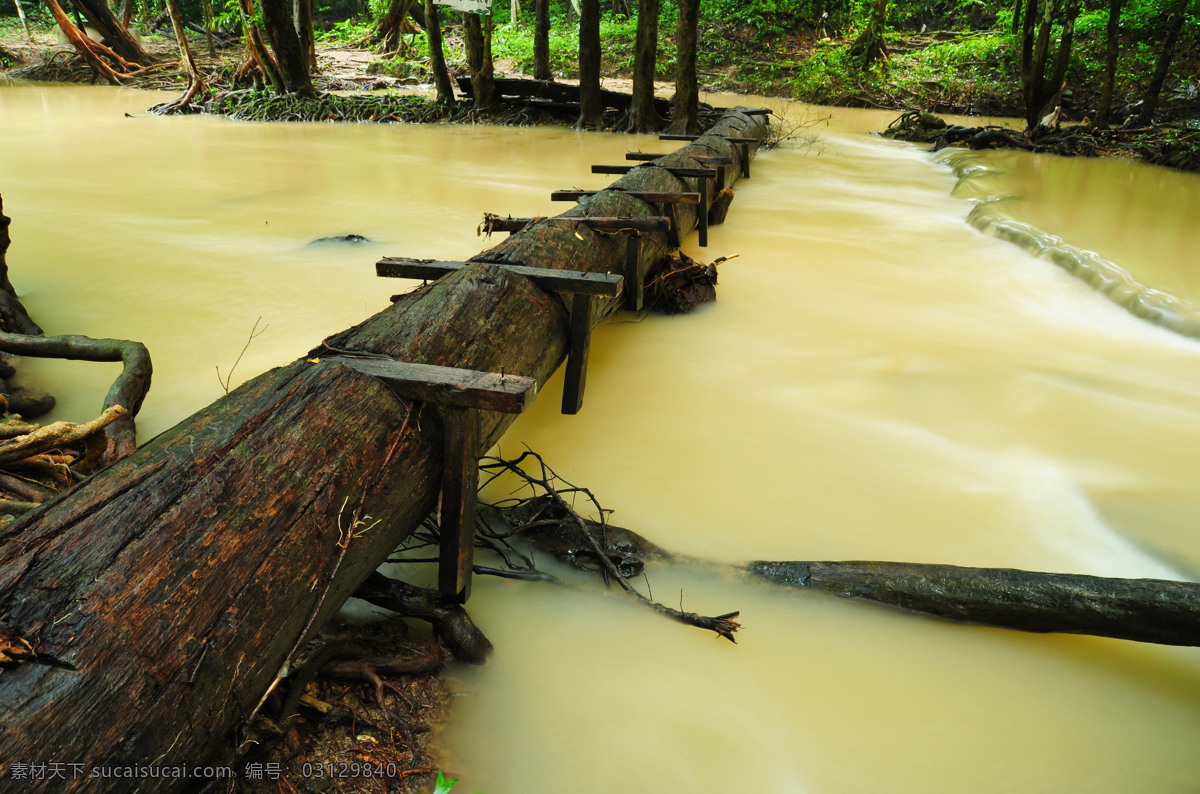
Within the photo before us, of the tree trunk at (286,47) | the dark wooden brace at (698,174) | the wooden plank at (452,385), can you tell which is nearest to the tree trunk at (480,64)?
the tree trunk at (286,47)

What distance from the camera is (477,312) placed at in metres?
2.74

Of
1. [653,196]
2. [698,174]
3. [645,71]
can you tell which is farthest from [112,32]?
[653,196]

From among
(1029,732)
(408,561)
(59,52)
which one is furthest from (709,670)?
(59,52)

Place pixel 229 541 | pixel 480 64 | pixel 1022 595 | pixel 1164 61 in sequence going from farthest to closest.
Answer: pixel 480 64
pixel 1164 61
pixel 1022 595
pixel 229 541

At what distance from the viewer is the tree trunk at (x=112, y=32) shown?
2051 centimetres

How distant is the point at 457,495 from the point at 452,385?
12.9 inches

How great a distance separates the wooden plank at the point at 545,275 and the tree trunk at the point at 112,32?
940 inches

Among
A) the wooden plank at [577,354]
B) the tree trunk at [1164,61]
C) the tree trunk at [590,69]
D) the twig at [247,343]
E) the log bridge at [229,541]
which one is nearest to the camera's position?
the log bridge at [229,541]

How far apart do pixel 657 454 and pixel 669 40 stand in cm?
2448

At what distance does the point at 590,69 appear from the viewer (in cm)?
1412

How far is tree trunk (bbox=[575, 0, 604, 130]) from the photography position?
13.5 m

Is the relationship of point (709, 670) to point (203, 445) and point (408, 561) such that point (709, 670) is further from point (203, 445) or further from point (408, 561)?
point (203, 445)

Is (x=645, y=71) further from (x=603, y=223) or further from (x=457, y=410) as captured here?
(x=457, y=410)

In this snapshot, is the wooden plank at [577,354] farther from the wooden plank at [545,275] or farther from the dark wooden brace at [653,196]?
the dark wooden brace at [653,196]
